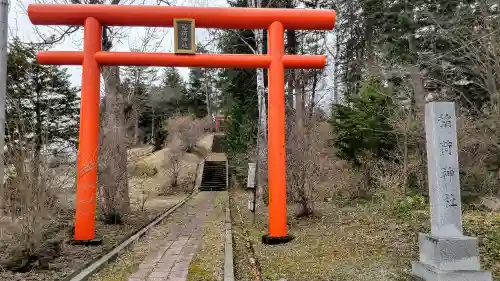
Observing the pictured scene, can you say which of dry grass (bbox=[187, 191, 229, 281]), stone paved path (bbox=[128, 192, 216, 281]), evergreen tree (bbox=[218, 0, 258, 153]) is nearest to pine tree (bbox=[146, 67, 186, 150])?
evergreen tree (bbox=[218, 0, 258, 153])

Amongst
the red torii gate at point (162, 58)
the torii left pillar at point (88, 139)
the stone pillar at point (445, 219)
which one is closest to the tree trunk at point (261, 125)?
the red torii gate at point (162, 58)

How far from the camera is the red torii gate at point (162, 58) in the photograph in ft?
25.0

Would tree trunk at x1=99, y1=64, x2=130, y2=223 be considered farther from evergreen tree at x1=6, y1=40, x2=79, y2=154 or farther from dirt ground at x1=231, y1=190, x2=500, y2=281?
evergreen tree at x1=6, y1=40, x2=79, y2=154

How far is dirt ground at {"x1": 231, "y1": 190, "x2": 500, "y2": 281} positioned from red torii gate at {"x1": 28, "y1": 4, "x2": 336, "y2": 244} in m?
0.81

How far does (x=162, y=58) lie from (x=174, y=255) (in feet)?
12.9

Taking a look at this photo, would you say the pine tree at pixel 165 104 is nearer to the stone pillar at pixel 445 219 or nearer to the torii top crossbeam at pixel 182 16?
the torii top crossbeam at pixel 182 16

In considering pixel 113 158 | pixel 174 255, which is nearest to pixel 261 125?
pixel 113 158

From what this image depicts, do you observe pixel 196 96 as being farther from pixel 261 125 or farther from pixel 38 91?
pixel 261 125

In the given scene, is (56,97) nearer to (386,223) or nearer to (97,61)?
(97,61)

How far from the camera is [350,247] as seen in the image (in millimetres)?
7152

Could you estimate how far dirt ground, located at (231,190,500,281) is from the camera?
5.80 metres

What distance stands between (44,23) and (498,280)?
9138mm

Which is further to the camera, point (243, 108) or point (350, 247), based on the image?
point (243, 108)

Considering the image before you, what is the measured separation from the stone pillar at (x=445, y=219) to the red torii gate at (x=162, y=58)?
3073 mm
